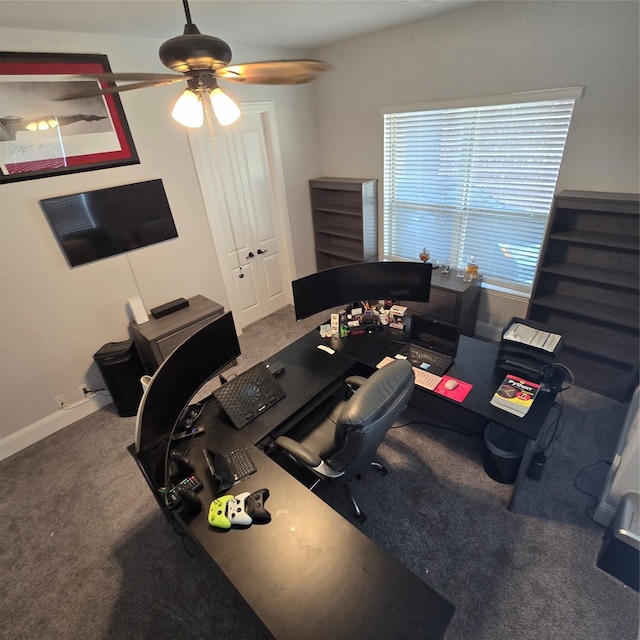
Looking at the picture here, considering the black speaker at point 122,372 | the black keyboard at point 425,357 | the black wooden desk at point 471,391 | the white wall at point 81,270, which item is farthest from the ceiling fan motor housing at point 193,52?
the black speaker at point 122,372

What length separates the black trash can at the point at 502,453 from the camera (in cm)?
213

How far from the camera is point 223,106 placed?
4.58 feet

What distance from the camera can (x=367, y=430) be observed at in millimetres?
1524

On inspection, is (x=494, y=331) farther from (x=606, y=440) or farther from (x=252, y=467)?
(x=252, y=467)

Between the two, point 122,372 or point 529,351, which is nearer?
point 529,351

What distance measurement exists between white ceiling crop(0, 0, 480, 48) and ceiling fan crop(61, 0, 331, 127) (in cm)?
110

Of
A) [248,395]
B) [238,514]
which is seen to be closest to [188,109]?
[248,395]

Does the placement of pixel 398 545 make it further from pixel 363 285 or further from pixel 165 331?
pixel 165 331

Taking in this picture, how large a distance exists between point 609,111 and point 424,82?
58.3 inches

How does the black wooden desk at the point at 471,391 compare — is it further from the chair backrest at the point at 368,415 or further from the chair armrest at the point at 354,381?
the chair backrest at the point at 368,415

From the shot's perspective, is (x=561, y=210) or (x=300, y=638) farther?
(x=561, y=210)

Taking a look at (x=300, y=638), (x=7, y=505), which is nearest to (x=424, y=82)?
(x=300, y=638)

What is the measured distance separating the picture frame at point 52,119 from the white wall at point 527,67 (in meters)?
2.34

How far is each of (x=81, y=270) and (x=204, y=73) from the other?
224 cm
